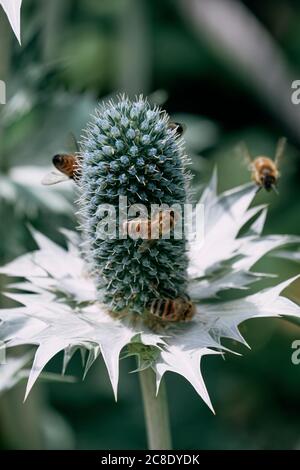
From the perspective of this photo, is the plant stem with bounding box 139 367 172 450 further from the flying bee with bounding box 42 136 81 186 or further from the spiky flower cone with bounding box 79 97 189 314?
the flying bee with bounding box 42 136 81 186

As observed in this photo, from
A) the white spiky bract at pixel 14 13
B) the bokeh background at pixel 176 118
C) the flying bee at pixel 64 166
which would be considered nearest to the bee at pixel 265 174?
the bokeh background at pixel 176 118

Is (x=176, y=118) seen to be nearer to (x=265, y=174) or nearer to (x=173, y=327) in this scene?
(x=265, y=174)

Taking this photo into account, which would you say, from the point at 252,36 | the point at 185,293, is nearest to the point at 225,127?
the point at 252,36

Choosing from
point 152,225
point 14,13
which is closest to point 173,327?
point 152,225

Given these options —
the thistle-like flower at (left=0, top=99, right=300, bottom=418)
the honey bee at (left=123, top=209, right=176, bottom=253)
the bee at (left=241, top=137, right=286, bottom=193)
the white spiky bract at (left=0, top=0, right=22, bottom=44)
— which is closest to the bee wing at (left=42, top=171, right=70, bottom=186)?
the thistle-like flower at (left=0, top=99, right=300, bottom=418)
